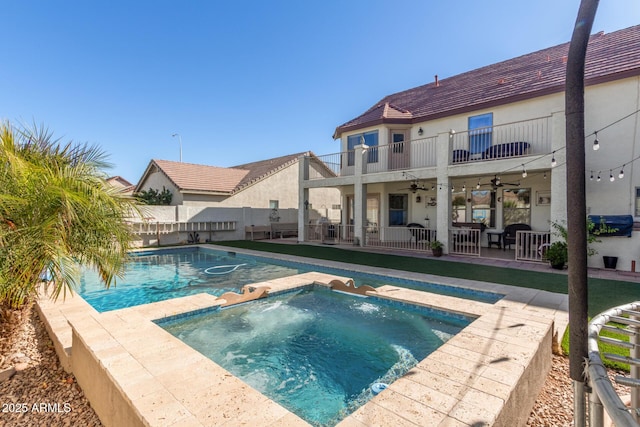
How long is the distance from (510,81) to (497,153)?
171 inches

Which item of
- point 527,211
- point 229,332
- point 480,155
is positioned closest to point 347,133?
point 480,155

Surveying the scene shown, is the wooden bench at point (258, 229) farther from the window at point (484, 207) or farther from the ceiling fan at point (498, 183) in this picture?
the ceiling fan at point (498, 183)

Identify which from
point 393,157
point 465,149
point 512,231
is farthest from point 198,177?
point 512,231

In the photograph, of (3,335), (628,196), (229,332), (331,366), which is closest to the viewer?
(3,335)

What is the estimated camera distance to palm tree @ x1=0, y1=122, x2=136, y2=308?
361cm

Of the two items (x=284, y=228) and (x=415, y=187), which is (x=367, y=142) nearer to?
(x=415, y=187)

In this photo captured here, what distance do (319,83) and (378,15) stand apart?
22.1 feet

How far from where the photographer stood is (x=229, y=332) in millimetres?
6094

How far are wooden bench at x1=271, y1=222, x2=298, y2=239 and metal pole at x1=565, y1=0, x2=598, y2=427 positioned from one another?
20.3 metres

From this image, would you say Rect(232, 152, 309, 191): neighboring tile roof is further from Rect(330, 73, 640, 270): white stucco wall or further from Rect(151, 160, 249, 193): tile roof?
Rect(330, 73, 640, 270): white stucco wall

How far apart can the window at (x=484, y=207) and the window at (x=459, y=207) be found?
0.37 meters

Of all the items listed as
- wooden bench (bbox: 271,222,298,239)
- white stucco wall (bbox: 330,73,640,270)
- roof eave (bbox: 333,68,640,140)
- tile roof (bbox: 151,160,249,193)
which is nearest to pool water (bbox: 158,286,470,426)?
white stucco wall (bbox: 330,73,640,270)

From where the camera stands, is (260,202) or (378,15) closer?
(378,15)

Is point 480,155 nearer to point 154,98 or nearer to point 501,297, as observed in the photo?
point 501,297
